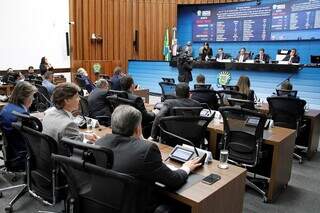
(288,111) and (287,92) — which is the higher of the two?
(287,92)

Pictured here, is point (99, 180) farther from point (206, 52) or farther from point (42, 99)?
point (206, 52)

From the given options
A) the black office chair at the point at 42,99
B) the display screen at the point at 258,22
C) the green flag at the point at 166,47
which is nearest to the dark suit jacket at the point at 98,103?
the black office chair at the point at 42,99

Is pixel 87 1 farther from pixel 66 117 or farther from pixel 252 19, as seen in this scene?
pixel 66 117

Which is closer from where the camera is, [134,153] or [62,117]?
[134,153]

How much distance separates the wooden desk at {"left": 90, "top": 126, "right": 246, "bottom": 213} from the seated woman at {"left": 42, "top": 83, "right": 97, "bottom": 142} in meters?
0.74

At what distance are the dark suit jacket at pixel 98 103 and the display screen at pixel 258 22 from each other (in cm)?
743

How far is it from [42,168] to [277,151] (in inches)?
86.6

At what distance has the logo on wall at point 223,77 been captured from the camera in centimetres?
898

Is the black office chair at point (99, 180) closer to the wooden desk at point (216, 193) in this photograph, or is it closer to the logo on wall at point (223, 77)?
the wooden desk at point (216, 193)

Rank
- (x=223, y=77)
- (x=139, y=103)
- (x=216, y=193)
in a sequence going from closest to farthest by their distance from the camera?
(x=216, y=193), (x=139, y=103), (x=223, y=77)

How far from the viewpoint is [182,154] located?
92.1 inches

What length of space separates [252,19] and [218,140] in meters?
7.97

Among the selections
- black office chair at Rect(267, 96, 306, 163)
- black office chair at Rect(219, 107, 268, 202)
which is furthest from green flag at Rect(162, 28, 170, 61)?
black office chair at Rect(219, 107, 268, 202)

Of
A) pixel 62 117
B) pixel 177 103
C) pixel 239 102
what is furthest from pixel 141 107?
pixel 62 117
